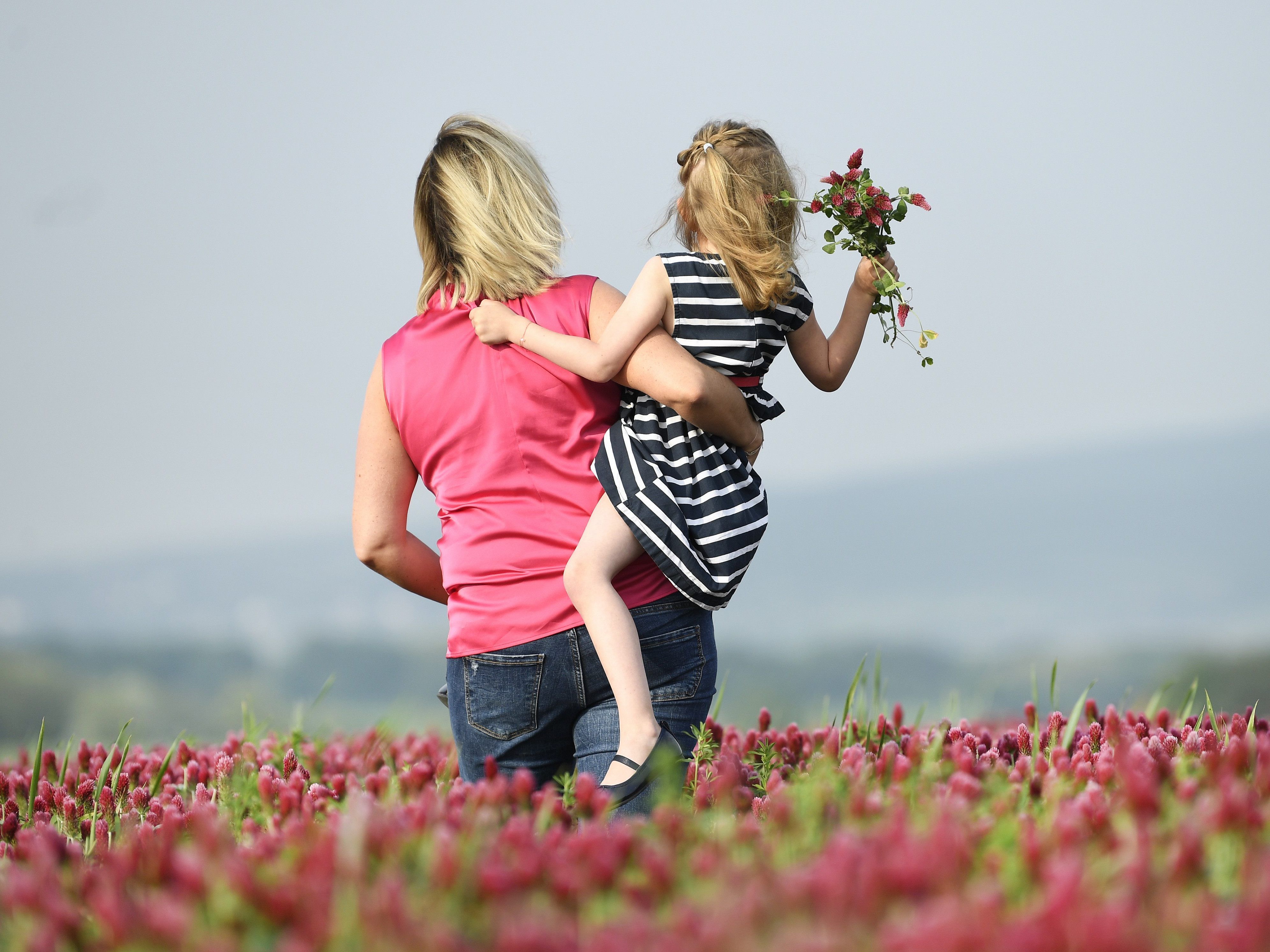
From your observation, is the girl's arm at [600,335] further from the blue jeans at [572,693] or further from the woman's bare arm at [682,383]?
the blue jeans at [572,693]

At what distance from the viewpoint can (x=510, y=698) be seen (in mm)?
3367

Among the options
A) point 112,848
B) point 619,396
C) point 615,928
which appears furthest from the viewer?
point 619,396

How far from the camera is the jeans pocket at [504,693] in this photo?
10.9 ft

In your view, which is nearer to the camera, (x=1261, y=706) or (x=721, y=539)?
(x=721, y=539)

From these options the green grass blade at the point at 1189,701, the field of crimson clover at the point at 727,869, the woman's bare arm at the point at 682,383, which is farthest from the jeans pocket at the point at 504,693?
the green grass blade at the point at 1189,701

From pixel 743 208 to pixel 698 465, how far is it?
91 cm

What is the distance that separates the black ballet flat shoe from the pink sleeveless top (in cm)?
45

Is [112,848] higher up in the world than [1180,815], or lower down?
lower down

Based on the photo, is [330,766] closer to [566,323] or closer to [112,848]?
[112,848]

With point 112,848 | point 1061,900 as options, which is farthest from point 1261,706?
point 112,848

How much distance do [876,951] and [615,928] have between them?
41cm

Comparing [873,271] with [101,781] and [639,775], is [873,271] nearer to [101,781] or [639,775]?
[639,775]

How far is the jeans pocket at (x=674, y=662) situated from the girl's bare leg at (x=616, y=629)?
0.40 feet

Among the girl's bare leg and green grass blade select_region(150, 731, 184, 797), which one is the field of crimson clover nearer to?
the girl's bare leg
